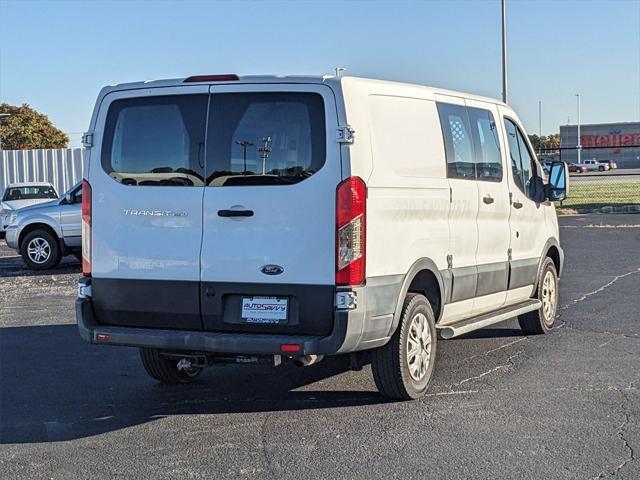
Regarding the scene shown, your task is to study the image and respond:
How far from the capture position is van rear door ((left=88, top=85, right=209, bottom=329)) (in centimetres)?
630

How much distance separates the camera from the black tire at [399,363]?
6.55 m

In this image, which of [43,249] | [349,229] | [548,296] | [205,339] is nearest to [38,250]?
[43,249]

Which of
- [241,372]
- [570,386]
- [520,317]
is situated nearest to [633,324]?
[520,317]

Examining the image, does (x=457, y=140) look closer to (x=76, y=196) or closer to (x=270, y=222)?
(x=270, y=222)

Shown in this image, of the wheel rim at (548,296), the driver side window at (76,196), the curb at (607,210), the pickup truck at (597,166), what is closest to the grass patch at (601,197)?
the curb at (607,210)

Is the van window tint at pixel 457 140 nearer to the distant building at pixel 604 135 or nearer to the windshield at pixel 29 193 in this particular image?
the windshield at pixel 29 193

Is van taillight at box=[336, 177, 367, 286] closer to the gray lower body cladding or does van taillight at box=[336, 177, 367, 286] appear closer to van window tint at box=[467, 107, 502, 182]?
the gray lower body cladding

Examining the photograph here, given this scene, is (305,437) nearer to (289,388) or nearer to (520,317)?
(289,388)

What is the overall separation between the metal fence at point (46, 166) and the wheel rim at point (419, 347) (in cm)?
2692

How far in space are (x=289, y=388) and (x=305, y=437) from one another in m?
1.45

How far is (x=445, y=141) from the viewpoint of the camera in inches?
285

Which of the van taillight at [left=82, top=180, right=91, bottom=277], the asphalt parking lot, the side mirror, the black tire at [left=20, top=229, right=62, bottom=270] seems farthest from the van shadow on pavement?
the black tire at [left=20, top=229, right=62, bottom=270]

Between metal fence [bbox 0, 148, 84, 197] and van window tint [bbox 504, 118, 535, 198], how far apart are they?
25.3 meters

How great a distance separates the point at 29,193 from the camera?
2464 centimetres
